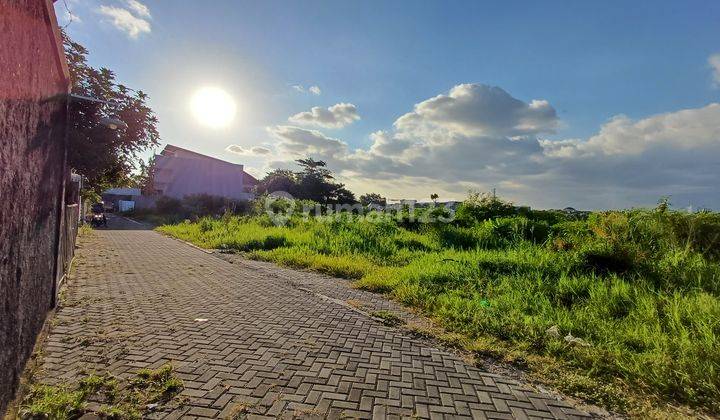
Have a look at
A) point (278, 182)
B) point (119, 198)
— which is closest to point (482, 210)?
point (278, 182)

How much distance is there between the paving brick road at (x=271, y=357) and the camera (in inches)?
117

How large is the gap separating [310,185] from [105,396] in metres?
39.6

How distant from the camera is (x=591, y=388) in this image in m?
3.36

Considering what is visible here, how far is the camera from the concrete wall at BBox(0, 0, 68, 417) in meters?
2.34

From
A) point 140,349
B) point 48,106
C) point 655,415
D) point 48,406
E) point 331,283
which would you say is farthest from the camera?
point 331,283

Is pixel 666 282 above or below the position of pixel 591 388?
above

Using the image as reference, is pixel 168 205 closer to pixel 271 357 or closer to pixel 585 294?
pixel 271 357

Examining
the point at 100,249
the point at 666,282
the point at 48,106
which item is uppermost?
the point at 48,106

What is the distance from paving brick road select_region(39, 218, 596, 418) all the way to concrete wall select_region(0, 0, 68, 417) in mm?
661

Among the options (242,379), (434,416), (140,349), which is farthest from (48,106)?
(434,416)

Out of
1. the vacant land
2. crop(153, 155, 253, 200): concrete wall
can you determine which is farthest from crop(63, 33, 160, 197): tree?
crop(153, 155, 253, 200): concrete wall

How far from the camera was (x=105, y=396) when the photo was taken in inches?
116

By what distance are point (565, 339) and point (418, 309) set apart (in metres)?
2.12

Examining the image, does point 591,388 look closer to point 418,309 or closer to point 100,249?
point 418,309
